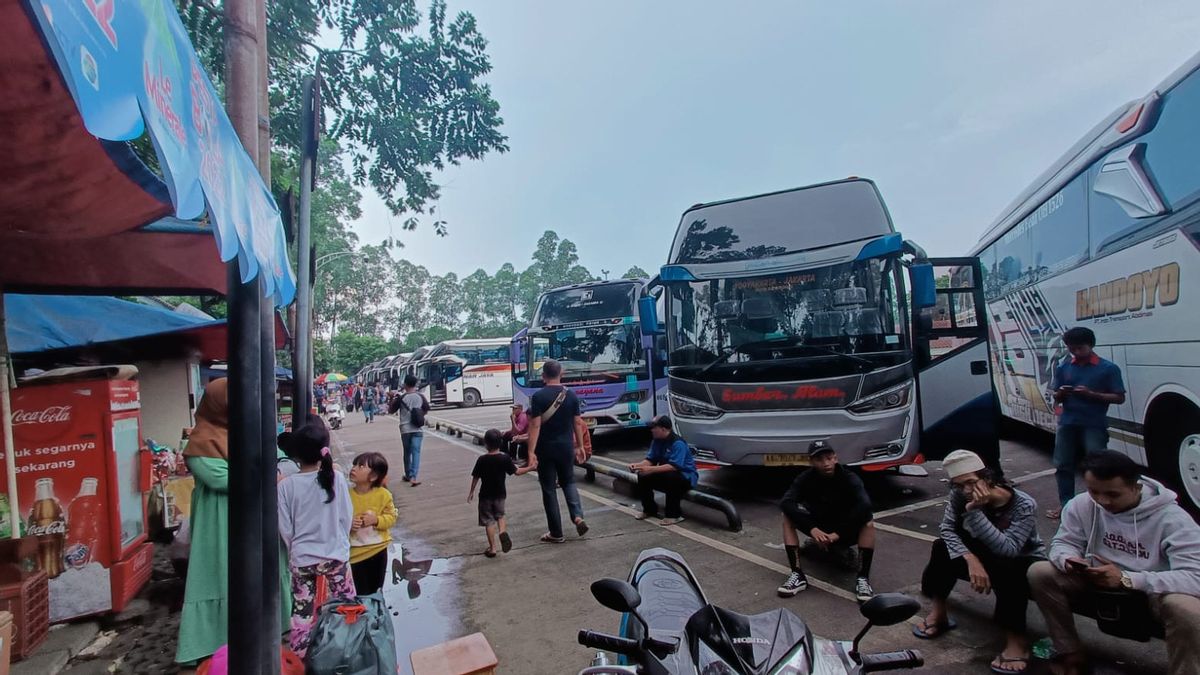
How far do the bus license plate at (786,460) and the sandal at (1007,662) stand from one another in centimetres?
274

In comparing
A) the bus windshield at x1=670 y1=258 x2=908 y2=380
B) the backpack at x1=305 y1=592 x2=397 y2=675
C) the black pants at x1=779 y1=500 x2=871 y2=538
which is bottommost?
the black pants at x1=779 y1=500 x2=871 y2=538

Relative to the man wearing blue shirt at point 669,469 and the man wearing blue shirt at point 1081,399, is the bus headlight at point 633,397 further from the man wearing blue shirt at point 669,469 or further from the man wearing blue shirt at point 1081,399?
the man wearing blue shirt at point 1081,399

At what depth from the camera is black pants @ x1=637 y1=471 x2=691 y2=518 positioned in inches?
229

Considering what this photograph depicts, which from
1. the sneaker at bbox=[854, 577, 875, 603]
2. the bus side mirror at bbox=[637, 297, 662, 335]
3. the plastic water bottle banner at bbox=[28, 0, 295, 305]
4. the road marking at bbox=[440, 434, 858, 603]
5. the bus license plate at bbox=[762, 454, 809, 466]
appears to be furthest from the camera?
the bus side mirror at bbox=[637, 297, 662, 335]

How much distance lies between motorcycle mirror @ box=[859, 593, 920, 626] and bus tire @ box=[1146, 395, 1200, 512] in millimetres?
4505

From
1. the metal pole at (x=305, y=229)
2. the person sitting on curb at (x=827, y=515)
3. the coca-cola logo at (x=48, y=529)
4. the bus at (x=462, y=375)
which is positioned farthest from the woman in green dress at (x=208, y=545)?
the bus at (x=462, y=375)

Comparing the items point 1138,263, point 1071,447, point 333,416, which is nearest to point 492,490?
point 1071,447

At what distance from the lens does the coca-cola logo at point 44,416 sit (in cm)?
395

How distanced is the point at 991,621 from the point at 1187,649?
1.13 m

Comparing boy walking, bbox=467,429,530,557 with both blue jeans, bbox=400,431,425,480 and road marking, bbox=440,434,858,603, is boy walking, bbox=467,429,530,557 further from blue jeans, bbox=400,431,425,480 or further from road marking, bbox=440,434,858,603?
blue jeans, bbox=400,431,425,480

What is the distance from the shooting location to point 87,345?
5.22 metres

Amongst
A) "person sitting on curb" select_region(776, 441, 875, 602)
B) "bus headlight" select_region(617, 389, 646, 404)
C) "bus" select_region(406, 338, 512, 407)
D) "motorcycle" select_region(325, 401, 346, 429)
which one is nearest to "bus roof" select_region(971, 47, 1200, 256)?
"person sitting on curb" select_region(776, 441, 875, 602)

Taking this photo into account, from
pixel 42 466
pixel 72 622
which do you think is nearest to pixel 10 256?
pixel 42 466

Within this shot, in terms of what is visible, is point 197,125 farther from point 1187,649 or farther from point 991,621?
point 991,621
